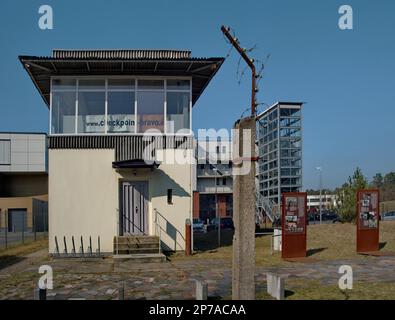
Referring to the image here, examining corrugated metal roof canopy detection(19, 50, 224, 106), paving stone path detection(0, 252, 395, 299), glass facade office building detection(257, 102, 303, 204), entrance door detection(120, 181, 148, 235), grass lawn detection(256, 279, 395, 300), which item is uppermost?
corrugated metal roof canopy detection(19, 50, 224, 106)

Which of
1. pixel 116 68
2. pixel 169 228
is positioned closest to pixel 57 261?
pixel 169 228

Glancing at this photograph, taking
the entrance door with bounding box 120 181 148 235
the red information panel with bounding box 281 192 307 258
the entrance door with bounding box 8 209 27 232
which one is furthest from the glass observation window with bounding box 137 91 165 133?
the entrance door with bounding box 8 209 27 232

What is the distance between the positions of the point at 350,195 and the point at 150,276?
65.8 ft

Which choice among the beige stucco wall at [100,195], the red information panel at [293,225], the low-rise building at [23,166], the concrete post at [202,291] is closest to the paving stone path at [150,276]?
the concrete post at [202,291]

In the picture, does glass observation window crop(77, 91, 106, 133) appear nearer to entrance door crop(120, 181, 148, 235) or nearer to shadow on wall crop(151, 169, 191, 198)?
entrance door crop(120, 181, 148, 235)

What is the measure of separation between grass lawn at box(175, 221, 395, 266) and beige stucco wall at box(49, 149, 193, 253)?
1.80 meters

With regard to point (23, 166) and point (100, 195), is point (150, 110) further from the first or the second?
point (23, 166)

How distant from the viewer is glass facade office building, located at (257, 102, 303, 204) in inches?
1474

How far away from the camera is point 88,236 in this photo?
17.9m

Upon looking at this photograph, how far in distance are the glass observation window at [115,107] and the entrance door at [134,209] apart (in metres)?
2.29

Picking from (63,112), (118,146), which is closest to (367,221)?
(118,146)

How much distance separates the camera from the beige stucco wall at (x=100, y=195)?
17.9 metres

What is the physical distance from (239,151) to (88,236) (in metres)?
11.2
